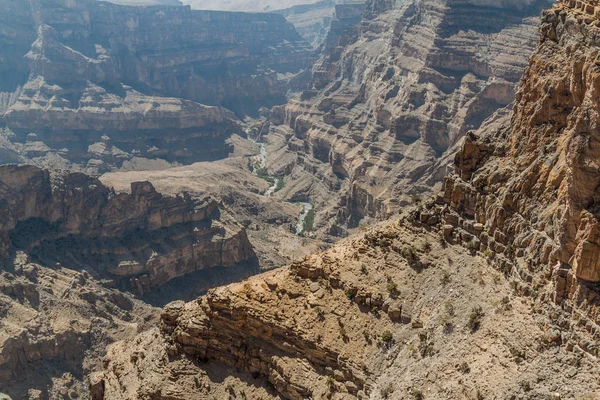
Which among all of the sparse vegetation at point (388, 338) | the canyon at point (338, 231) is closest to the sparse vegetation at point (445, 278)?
the canyon at point (338, 231)

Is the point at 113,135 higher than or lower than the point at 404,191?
lower

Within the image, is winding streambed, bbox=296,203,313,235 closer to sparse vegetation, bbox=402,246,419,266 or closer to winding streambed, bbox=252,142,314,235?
winding streambed, bbox=252,142,314,235

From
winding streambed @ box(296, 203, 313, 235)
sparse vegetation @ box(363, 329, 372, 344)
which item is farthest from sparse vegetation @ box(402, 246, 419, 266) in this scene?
winding streambed @ box(296, 203, 313, 235)

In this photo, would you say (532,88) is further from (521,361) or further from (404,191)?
(404,191)

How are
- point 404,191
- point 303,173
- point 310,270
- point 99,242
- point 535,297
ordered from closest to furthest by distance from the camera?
point 535,297, point 310,270, point 99,242, point 404,191, point 303,173

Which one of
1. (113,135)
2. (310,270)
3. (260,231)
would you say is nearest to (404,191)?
(260,231)

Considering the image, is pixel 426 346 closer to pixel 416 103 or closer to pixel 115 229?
pixel 115 229
